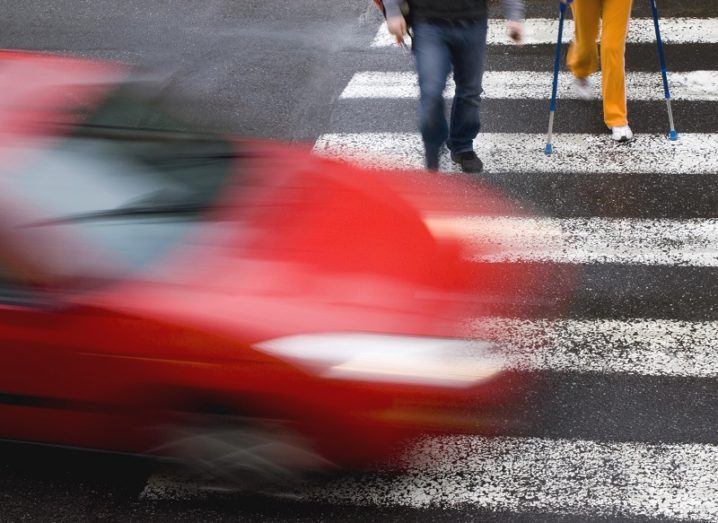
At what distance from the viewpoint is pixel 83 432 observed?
3787mm

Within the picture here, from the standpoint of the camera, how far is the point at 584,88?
23.6ft

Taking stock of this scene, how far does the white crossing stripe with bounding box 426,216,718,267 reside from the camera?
545cm

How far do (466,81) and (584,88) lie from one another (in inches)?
65.0

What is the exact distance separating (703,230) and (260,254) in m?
3.18

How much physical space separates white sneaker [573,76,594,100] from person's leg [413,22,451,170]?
180 cm

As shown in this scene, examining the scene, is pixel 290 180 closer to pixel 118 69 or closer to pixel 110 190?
pixel 110 190

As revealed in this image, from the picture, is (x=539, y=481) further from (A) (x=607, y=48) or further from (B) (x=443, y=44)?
(A) (x=607, y=48)

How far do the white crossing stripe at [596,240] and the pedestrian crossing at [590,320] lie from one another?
10 millimetres

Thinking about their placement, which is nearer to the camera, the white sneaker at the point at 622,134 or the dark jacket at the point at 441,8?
the dark jacket at the point at 441,8

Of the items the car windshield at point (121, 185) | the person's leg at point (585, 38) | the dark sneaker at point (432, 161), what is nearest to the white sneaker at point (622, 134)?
the person's leg at point (585, 38)

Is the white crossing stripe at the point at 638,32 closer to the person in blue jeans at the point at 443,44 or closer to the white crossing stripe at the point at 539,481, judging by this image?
the person in blue jeans at the point at 443,44

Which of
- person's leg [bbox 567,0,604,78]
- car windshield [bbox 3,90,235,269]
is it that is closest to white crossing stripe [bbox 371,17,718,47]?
person's leg [bbox 567,0,604,78]

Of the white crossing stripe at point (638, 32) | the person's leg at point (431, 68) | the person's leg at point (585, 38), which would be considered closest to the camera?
the person's leg at point (431, 68)

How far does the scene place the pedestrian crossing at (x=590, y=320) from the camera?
396 centimetres
